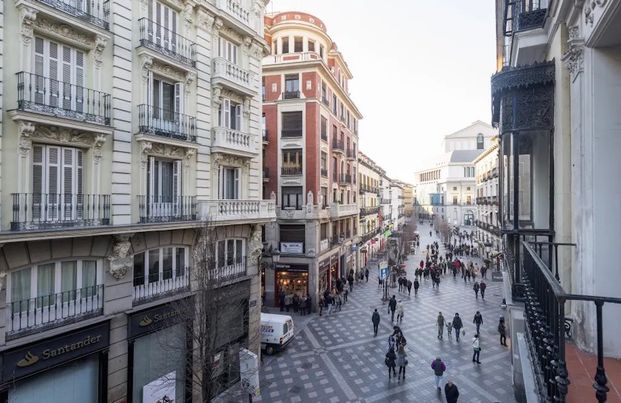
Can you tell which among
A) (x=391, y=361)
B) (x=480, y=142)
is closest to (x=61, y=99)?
(x=391, y=361)

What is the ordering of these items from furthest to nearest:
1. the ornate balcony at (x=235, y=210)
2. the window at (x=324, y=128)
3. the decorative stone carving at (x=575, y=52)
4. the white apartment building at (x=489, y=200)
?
1. the white apartment building at (x=489, y=200)
2. the window at (x=324, y=128)
3. the ornate balcony at (x=235, y=210)
4. the decorative stone carving at (x=575, y=52)

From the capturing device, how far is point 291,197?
29.2 metres

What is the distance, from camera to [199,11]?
14.5 m

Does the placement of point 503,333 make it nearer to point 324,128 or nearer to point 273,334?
point 273,334

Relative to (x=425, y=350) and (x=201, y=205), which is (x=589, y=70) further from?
(x=425, y=350)

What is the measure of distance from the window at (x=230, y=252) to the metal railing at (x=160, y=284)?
4.74 ft

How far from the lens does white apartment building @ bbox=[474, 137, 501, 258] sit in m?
41.5

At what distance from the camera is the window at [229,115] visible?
1592 cm

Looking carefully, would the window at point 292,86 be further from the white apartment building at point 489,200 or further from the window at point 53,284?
the white apartment building at point 489,200

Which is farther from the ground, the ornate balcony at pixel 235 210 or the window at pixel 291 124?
the window at pixel 291 124

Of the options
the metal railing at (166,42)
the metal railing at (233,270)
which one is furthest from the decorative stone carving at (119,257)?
the metal railing at (166,42)

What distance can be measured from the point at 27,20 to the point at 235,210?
8.99 metres

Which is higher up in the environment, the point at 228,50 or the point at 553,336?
the point at 228,50

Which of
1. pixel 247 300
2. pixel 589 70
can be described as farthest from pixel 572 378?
pixel 247 300
